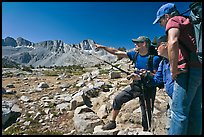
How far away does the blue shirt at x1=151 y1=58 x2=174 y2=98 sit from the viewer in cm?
415

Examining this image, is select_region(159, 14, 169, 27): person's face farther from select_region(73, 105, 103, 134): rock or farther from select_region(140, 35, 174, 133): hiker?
select_region(73, 105, 103, 134): rock

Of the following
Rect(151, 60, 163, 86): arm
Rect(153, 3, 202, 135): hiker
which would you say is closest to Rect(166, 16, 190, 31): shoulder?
Rect(153, 3, 202, 135): hiker

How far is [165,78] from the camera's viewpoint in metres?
4.32

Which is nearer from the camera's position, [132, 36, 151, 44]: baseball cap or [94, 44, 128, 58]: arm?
[132, 36, 151, 44]: baseball cap

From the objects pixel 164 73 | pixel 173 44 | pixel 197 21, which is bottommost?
pixel 164 73

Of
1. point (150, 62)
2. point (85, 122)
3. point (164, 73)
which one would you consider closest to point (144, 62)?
point (150, 62)

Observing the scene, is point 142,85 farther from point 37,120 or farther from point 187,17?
point 37,120

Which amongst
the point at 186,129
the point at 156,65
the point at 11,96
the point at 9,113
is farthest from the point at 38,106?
the point at 186,129

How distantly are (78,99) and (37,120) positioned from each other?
1.61 metres

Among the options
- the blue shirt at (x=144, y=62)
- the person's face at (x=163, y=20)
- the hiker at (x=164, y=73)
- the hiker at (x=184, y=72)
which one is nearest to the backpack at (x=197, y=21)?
the hiker at (x=184, y=72)

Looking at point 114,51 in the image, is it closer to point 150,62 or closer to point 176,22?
point 150,62

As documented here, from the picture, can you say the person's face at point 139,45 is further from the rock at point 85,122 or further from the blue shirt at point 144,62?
the rock at point 85,122

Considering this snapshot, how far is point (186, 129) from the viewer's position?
366 cm

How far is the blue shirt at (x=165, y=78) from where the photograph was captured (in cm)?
415
